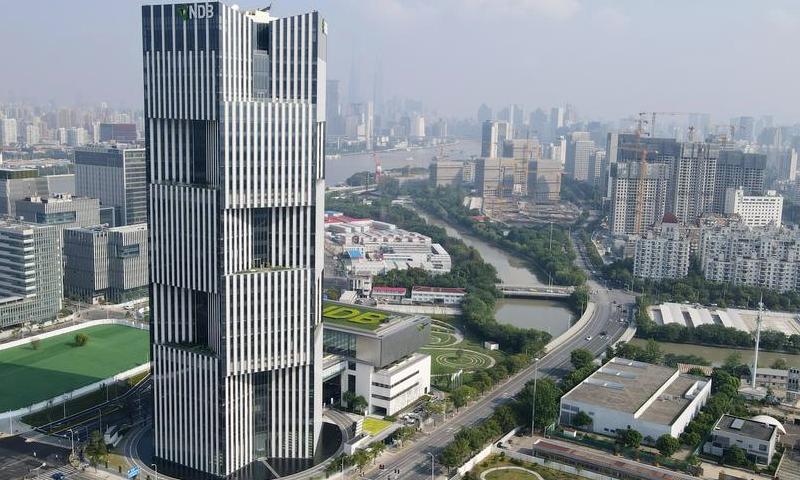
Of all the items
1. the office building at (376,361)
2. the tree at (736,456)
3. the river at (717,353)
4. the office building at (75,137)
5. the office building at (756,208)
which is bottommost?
the river at (717,353)

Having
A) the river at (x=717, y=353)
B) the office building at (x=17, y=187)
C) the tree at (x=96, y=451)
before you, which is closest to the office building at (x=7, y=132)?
the office building at (x=17, y=187)

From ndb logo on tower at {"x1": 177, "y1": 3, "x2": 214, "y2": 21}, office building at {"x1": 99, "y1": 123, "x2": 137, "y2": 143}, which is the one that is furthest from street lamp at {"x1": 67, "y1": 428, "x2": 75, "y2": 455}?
office building at {"x1": 99, "y1": 123, "x2": 137, "y2": 143}

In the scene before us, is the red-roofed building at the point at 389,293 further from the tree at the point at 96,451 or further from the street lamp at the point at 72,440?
the tree at the point at 96,451

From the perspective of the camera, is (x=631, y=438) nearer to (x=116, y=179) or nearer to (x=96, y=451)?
(x=96, y=451)

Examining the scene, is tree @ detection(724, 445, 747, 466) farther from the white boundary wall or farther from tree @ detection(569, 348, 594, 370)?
the white boundary wall

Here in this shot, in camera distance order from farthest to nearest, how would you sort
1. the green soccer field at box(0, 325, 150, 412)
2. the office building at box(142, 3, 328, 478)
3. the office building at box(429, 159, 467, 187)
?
1. the office building at box(429, 159, 467, 187)
2. the green soccer field at box(0, 325, 150, 412)
3. the office building at box(142, 3, 328, 478)
